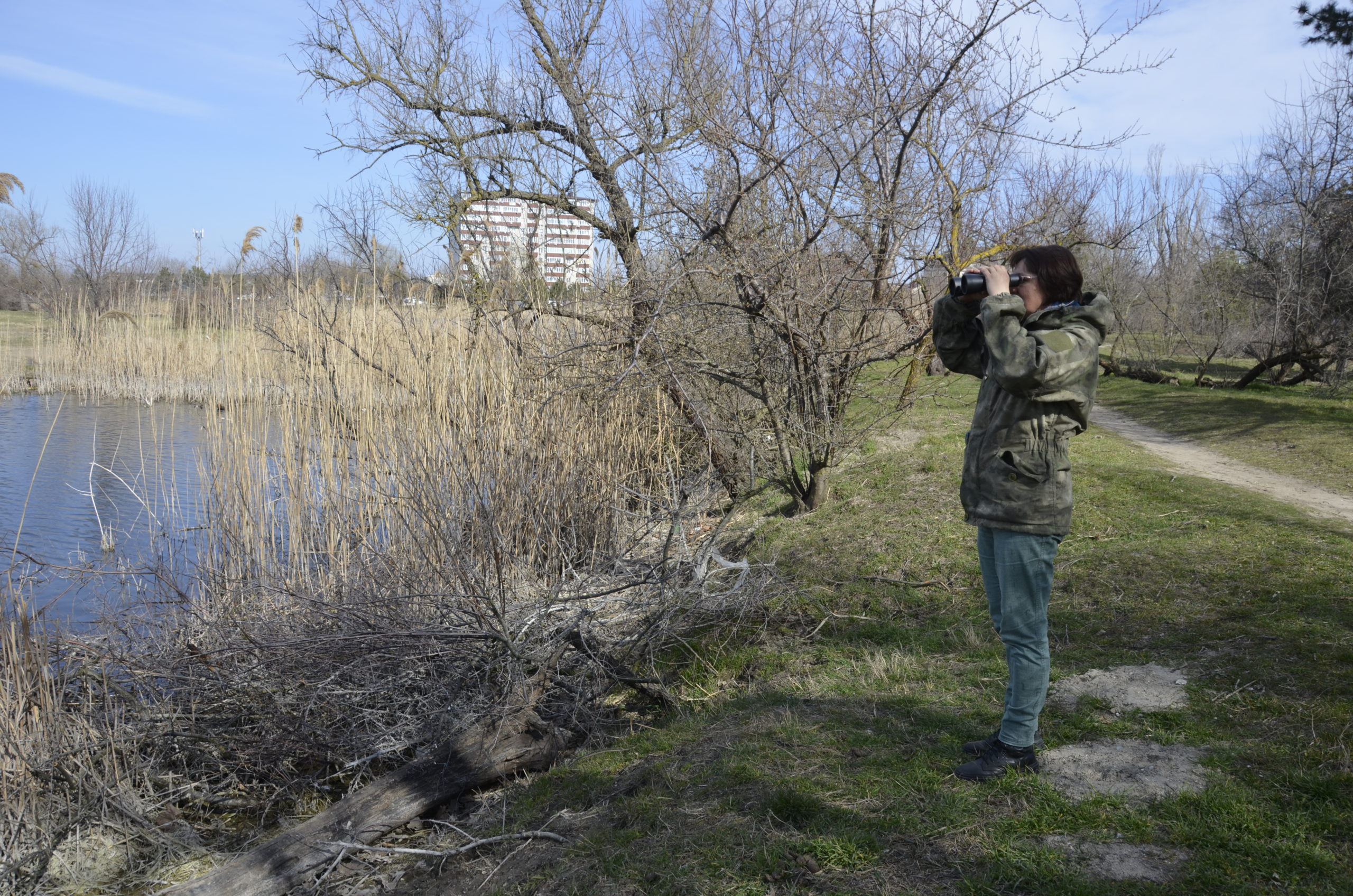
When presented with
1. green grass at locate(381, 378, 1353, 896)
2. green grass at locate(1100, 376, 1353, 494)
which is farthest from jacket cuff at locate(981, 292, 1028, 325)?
green grass at locate(1100, 376, 1353, 494)

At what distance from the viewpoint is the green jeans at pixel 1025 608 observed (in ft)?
9.30

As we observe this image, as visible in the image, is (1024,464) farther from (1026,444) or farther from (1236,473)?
(1236,473)

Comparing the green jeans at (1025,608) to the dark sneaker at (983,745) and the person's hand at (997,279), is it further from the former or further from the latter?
the person's hand at (997,279)

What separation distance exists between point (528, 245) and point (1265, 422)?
388 inches

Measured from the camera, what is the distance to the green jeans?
9.30 feet

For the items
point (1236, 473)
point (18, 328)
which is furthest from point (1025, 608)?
point (18, 328)

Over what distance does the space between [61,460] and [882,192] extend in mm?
9244

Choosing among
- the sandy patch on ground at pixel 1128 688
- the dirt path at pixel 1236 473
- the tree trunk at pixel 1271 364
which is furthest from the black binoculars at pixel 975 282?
the tree trunk at pixel 1271 364

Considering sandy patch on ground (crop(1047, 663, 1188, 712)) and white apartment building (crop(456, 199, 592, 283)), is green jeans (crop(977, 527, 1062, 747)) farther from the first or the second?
white apartment building (crop(456, 199, 592, 283))

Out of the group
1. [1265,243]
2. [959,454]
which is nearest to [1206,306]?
[1265,243]

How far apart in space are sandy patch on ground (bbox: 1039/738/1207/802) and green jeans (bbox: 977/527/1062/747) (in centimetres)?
28

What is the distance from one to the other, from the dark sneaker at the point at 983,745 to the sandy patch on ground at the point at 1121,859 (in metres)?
0.42

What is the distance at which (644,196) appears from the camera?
22.7 ft

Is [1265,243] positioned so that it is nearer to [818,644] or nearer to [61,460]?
[818,644]
